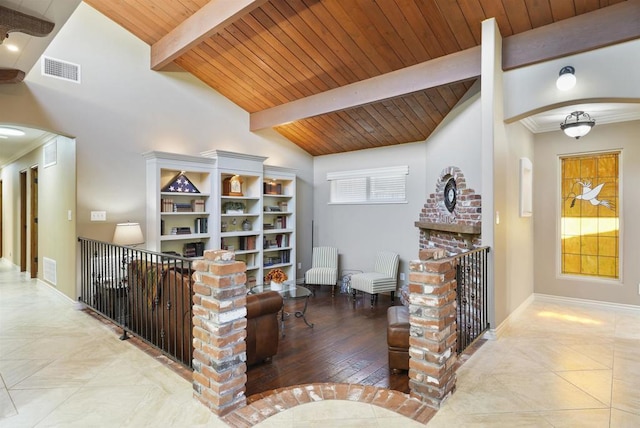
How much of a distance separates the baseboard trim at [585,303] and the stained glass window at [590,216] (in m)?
0.36

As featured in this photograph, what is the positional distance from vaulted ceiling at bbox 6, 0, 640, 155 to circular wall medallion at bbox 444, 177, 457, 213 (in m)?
1.04

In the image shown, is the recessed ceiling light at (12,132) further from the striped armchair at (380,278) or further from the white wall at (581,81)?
the white wall at (581,81)

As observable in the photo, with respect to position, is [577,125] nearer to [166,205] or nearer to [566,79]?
[566,79]

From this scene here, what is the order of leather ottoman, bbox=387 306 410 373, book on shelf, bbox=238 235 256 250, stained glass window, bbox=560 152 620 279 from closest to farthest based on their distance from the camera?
leather ottoman, bbox=387 306 410 373 → stained glass window, bbox=560 152 620 279 → book on shelf, bbox=238 235 256 250

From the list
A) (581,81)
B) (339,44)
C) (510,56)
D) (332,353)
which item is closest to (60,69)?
(339,44)

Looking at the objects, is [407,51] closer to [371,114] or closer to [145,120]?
[371,114]

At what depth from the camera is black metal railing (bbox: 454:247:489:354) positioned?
3178 mm

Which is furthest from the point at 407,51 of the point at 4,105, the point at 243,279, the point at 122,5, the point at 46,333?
the point at 46,333

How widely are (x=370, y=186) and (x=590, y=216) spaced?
3278 mm

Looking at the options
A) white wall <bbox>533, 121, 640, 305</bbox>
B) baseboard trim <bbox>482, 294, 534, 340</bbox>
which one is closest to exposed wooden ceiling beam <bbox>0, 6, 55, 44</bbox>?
baseboard trim <bbox>482, 294, 534, 340</bbox>

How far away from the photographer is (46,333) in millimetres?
3375

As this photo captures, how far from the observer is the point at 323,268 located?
252 inches

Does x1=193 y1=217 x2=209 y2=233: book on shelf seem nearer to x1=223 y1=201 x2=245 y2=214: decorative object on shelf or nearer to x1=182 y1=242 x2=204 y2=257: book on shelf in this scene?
x1=182 y1=242 x2=204 y2=257: book on shelf

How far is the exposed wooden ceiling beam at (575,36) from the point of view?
2.89 metres
